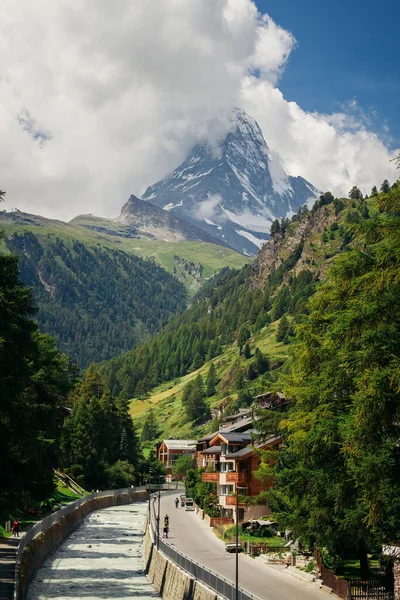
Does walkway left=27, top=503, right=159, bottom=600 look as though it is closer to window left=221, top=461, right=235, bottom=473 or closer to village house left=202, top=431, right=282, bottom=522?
village house left=202, top=431, right=282, bottom=522

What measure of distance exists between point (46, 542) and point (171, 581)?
2015 cm

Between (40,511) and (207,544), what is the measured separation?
19.0m

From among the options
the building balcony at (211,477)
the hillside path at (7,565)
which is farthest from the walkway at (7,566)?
the building balcony at (211,477)

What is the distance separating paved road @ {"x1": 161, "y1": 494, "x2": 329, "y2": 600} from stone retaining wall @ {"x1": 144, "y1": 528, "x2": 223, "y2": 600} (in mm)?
3220

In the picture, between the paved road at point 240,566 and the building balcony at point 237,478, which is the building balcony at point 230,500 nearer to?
the building balcony at point 237,478

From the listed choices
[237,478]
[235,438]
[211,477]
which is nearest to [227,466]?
[235,438]

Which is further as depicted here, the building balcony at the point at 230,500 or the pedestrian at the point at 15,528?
the building balcony at the point at 230,500

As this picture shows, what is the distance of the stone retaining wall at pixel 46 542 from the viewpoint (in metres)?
43.3

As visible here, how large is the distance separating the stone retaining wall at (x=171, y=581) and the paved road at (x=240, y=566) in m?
3.22

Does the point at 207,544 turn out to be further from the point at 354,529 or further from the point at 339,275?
the point at 339,275

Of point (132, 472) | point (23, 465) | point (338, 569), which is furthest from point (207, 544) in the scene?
point (132, 472)

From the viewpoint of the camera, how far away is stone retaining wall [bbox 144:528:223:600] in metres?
36.2

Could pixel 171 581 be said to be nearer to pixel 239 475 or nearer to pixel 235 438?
pixel 239 475

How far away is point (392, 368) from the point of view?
24.9m
